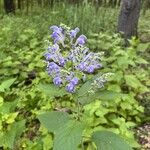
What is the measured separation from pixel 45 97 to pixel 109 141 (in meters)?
1.90

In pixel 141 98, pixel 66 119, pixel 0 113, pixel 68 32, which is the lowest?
pixel 141 98

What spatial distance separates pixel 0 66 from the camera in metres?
5.61

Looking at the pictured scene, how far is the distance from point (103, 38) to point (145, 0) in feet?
27.2

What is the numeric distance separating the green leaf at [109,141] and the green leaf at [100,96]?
0.24 metres

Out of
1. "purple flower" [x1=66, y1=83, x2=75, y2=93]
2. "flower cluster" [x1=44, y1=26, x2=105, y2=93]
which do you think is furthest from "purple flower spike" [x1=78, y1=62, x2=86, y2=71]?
"purple flower" [x1=66, y1=83, x2=75, y2=93]

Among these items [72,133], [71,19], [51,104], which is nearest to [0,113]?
[51,104]

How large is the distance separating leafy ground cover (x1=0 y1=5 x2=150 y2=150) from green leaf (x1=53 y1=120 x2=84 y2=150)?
31 cm

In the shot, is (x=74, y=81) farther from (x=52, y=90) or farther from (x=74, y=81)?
(x=52, y=90)

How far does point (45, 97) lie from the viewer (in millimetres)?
4605

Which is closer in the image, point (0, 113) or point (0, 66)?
point (0, 113)

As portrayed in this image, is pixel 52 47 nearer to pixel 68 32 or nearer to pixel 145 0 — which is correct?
pixel 68 32

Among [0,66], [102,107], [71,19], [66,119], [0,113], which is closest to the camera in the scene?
[66,119]

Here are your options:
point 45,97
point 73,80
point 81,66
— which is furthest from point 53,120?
point 45,97

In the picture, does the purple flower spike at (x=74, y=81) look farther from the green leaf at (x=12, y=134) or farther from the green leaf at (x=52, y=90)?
the green leaf at (x=12, y=134)
